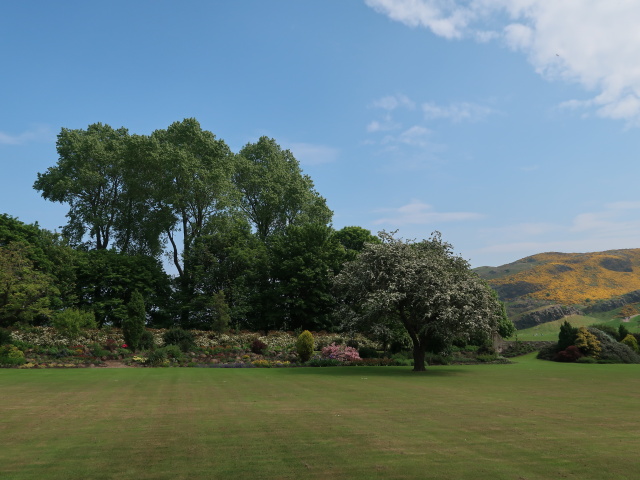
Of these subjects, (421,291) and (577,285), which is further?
(577,285)

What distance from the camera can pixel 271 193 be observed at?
52875mm

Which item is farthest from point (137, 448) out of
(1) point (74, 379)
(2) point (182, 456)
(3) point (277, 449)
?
(1) point (74, 379)

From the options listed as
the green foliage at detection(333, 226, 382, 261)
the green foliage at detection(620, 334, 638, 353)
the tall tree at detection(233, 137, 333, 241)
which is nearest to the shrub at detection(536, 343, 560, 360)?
the green foliage at detection(620, 334, 638, 353)

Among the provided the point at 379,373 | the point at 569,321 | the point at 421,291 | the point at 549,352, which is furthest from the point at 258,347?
the point at 569,321

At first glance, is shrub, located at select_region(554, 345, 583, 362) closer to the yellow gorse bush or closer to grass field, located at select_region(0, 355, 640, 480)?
grass field, located at select_region(0, 355, 640, 480)

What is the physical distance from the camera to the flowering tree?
23062 millimetres

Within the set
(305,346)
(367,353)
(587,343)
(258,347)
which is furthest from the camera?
(587,343)

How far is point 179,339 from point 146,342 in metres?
2.43

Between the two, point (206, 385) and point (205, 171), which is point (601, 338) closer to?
point (206, 385)

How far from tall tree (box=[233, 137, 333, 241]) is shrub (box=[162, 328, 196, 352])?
2073 cm

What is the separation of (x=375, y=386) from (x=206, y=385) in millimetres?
6761

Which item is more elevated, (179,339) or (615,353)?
(179,339)

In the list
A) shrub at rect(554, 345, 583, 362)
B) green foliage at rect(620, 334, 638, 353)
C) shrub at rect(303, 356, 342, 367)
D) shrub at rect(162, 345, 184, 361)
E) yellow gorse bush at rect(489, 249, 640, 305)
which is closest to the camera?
shrub at rect(303, 356, 342, 367)

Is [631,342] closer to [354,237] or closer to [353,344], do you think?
[353,344]
